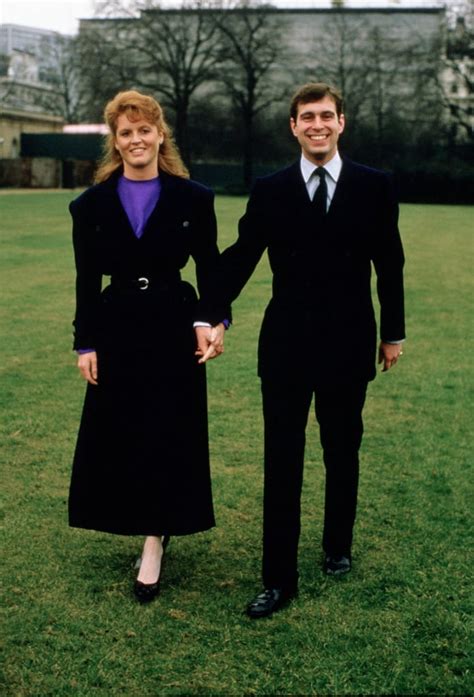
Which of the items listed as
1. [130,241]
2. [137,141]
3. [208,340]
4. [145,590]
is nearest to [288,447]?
[208,340]

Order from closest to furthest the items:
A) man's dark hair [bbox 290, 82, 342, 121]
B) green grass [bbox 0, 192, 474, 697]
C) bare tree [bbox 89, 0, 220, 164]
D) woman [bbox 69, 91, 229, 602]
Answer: green grass [bbox 0, 192, 474, 697] < man's dark hair [bbox 290, 82, 342, 121] < woman [bbox 69, 91, 229, 602] < bare tree [bbox 89, 0, 220, 164]

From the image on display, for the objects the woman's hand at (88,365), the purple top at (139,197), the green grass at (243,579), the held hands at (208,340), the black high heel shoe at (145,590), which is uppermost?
the purple top at (139,197)

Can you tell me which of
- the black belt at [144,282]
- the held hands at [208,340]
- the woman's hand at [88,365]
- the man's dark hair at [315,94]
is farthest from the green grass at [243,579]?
the man's dark hair at [315,94]

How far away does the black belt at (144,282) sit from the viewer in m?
4.21

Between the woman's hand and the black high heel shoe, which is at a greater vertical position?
the woman's hand

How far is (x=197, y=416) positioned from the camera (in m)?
4.33

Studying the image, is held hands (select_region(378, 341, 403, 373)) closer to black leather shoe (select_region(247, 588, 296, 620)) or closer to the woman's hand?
black leather shoe (select_region(247, 588, 296, 620))

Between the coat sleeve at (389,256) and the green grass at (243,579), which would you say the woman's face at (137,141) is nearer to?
the coat sleeve at (389,256)

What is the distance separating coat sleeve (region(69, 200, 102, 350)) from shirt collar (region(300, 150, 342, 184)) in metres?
0.95

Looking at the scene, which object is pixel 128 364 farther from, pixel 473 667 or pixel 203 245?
pixel 473 667

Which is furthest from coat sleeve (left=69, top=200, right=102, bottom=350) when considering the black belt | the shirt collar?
the shirt collar

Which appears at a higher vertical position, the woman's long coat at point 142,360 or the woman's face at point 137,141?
the woman's face at point 137,141

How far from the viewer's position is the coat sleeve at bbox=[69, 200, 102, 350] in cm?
424

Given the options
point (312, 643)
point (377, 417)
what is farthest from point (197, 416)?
point (377, 417)
